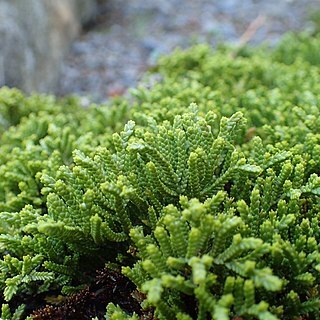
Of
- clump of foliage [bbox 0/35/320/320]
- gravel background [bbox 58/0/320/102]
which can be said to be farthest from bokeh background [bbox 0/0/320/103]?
clump of foliage [bbox 0/35/320/320]

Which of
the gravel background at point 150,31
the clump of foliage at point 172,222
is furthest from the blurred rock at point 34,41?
the clump of foliage at point 172,222

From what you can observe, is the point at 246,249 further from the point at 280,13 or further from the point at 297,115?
the point at 280,13

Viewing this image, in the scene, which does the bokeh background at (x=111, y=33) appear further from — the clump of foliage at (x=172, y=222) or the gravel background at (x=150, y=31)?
the clump of foliage at (x=172, y=222)

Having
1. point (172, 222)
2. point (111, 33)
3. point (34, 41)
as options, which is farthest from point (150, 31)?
point (172, 222)

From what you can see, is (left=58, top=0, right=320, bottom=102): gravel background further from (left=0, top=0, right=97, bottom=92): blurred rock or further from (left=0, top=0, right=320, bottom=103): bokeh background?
(left=0, top=0, right=97, bottom=92): blurred rock

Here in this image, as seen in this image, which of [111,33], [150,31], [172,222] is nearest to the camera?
[172,222]

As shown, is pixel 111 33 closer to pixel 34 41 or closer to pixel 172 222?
pixel 34 41
